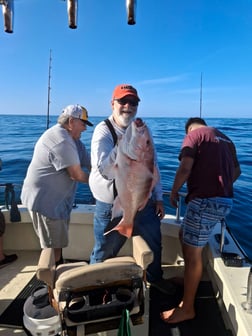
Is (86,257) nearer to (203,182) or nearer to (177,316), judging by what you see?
(177,316)

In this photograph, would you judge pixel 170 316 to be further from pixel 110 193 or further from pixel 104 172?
pixel 104 172

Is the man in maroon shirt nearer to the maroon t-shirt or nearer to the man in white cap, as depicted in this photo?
the maroon t-shirt

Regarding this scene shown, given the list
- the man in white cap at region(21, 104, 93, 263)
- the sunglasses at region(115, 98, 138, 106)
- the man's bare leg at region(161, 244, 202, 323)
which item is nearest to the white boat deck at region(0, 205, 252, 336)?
the man's bare leg at region(161, 244, 202, 323)

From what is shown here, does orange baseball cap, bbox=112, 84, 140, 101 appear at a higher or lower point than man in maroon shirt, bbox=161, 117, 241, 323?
higher

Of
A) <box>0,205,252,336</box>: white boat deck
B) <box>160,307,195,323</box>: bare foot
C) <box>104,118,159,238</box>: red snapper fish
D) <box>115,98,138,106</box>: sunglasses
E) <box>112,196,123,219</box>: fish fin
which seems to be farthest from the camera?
<box>160,307,195,323</box>: bare foot

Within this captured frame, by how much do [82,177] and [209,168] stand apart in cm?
104

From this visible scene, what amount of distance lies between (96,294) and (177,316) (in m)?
1.07

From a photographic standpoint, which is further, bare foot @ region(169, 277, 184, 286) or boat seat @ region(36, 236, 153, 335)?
bare foot @ region(169, 277, 184, 286)

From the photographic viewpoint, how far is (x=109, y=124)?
6.65 feet

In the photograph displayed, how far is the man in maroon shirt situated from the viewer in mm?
2062

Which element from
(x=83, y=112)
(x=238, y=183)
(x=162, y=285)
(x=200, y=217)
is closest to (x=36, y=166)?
(x=83, y=112)

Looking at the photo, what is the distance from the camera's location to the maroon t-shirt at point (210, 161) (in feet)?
6.73

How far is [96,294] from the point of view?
1.58m

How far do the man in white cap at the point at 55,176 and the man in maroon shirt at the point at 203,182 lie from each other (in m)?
0.89
